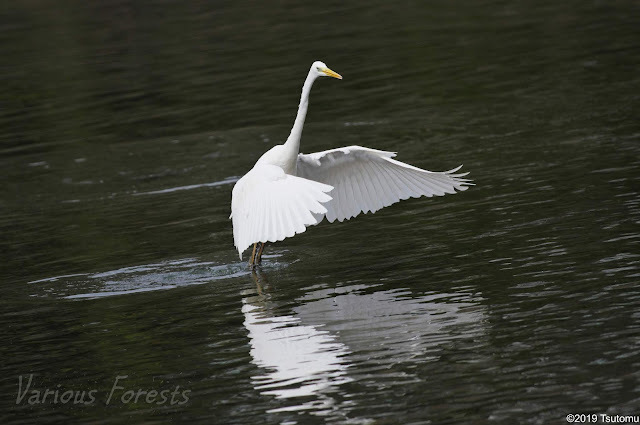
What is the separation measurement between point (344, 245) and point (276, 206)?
248 centimetres

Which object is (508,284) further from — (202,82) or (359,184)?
(202,82)

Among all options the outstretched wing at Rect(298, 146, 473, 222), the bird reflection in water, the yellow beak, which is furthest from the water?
the yellow beak

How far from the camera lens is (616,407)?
7652 mm

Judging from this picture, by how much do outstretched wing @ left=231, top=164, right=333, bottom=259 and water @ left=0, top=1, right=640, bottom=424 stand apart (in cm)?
72

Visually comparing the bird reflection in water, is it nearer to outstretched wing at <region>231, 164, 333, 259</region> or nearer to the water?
the water

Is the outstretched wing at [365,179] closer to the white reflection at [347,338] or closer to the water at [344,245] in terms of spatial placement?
the water at [344,245]

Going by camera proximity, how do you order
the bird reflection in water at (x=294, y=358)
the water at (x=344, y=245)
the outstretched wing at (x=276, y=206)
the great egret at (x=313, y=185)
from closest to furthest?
the bird reflection in water at (x=294, y=358) → the water at (x=344, y=245) → the outstretched wing at (x=276, y=206) → the great egret at (x=313, y=185)

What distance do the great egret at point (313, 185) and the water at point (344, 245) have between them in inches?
19.2

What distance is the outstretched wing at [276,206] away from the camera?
35.6ft

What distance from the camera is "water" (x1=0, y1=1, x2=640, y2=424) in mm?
8758

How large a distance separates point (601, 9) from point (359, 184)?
17.7m

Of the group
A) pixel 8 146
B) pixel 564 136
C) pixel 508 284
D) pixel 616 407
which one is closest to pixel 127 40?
pixel 8 146

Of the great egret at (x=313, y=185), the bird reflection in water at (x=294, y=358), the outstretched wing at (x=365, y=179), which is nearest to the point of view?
the bird reflection in water at (x=294, y=358)

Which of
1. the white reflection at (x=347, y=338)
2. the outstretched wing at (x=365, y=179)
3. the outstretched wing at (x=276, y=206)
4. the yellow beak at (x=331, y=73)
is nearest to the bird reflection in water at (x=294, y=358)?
the white reflection at (x=347, y=338)
